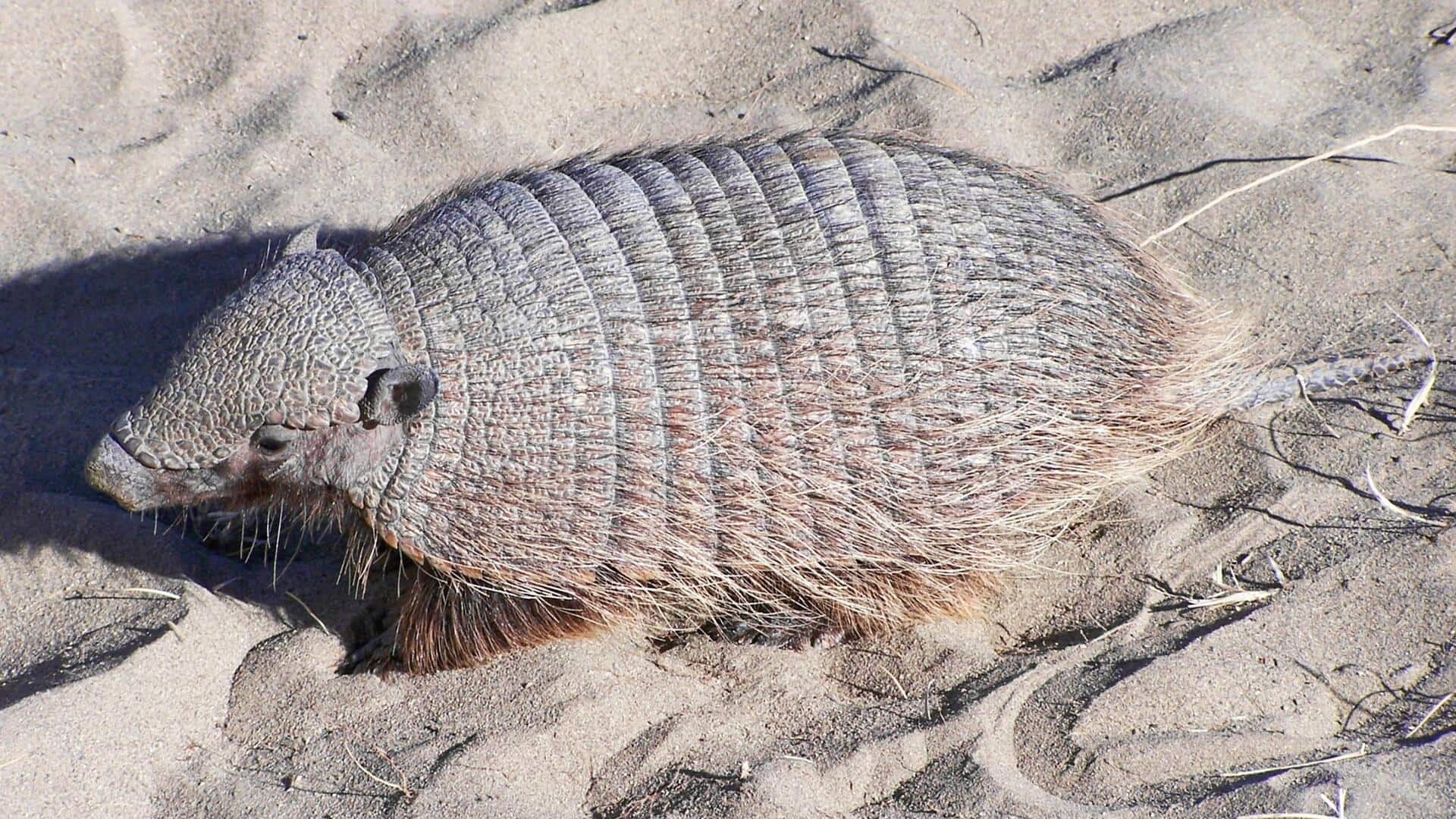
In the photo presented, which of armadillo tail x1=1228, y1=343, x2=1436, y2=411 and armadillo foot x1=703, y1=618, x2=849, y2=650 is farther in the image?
armadillo tail x1=1228, y1=343, x2=1436, y2=411

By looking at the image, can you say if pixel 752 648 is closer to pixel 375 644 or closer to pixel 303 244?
pixel 375 644

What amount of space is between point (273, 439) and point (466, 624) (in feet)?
3.05

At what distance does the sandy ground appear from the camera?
11.2 feet

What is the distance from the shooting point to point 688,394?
357 cm

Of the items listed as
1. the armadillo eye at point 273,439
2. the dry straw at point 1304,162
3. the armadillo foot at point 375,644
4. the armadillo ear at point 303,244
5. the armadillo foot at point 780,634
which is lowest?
the armadillo foot at point 780,634

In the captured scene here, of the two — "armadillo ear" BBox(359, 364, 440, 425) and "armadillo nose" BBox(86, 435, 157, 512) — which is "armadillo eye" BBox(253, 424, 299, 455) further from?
"armadillo nose" BBox(86, 435, 157, 512)

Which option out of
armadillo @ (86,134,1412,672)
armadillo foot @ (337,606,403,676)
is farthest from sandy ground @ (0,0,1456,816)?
armadillo @ (86,134,1412,672)

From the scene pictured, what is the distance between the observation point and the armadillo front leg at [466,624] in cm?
383

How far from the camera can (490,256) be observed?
12.0 feet

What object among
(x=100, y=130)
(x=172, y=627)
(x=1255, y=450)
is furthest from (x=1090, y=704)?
(x=100, y=130)

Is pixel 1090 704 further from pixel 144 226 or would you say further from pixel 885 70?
pixel 144 226

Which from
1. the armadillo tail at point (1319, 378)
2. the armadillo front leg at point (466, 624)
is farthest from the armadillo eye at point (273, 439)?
the armadillo tail at point (1319, 378)

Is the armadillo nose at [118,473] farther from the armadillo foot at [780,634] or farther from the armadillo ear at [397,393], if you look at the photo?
the armadillo foot at [780,634]

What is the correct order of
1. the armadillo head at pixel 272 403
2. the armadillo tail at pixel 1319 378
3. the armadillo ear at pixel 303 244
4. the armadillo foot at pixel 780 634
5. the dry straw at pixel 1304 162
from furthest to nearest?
the dry straw at pixel 1304 162 < the armadillo tail at pixel 1319 378 < the armadillo foot at pixel 780 634 < the armadillo ear at pixel 303 244 < the armadillo head at pixel 272 403
